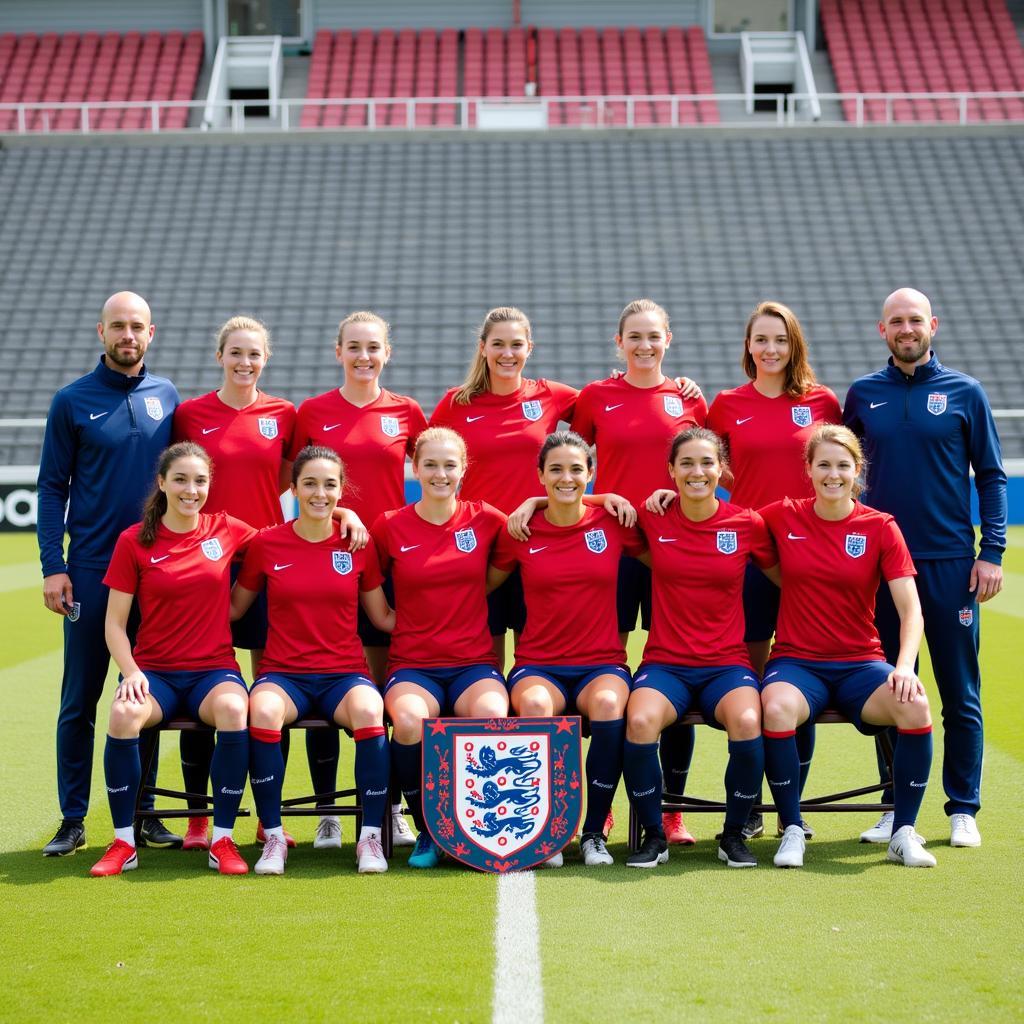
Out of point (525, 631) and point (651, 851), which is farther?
point (525, 631)

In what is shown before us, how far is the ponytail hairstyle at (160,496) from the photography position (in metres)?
4.47

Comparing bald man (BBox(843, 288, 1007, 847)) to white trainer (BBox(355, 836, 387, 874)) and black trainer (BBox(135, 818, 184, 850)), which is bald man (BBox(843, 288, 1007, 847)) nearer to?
white trainer (BBox(355, 836, 387, 874))

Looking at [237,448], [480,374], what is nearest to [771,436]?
[480,374]

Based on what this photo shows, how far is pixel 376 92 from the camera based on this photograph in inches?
1017

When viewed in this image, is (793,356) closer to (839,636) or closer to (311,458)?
(839,636)

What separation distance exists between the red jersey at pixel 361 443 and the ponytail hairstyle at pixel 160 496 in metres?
0.51

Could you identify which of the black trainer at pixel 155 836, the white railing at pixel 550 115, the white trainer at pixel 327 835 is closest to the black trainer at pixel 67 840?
the black trainer at pixel 155 836

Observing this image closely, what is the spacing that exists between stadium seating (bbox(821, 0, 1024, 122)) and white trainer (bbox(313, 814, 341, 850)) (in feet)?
72.9

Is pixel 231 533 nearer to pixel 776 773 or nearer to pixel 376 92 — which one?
pixel 776 773

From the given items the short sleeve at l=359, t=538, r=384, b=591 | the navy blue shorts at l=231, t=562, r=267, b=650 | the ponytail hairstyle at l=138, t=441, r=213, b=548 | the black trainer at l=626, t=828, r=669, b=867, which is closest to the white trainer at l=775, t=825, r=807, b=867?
the black trainer at l=626, t=828, r=669, b=867

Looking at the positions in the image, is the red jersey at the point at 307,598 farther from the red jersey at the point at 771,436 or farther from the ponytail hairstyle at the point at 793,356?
the ponytail hairstyle at the point at 793,356

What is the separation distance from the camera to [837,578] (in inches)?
176

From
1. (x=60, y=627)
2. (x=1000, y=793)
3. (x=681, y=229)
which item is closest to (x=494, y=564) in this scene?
(x=1000, y=793)

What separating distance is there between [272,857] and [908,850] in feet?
6.49
